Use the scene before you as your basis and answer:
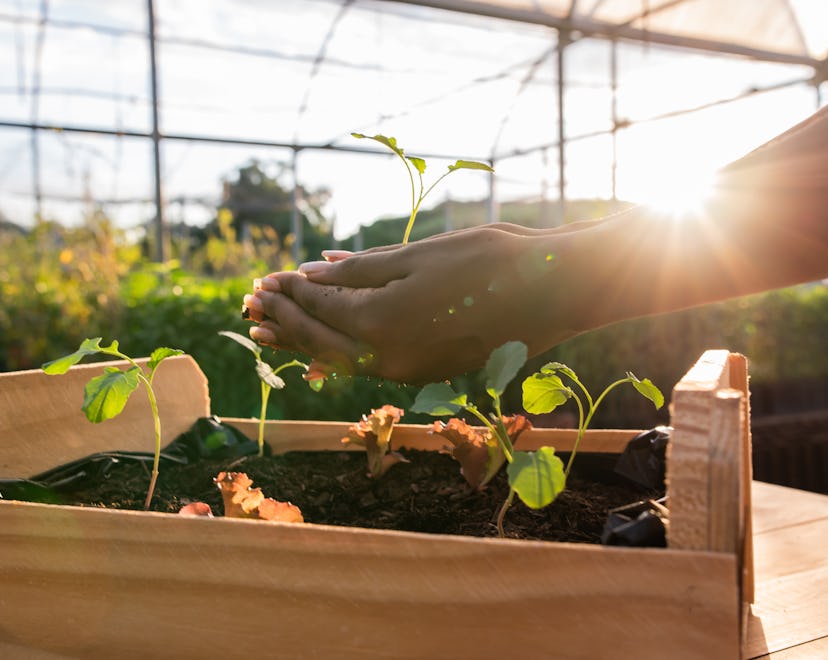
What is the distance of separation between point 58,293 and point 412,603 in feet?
10.5

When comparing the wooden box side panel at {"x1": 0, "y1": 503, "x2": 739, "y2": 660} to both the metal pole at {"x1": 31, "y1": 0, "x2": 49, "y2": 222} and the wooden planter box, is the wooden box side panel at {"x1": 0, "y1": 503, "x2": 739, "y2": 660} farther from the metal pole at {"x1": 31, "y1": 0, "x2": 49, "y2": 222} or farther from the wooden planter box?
the metal pole at {"x1": 31, "y1": 0, "x2": 49, "y2": 222}

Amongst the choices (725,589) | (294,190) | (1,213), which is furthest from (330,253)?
(1,213)

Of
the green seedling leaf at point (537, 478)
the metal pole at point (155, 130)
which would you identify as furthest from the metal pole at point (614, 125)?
the green seedling leaf at point (537, 478)

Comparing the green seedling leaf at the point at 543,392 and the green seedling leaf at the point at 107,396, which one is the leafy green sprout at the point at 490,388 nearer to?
the green seedling leaf at the point at 543,392

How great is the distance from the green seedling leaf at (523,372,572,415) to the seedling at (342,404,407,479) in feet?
0.77

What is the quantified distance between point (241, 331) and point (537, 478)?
2.49 meters

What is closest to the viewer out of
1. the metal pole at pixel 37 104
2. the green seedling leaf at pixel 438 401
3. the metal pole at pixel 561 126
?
the green seedling leaf at pixel 438 401

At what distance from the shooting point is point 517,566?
49 centimetres

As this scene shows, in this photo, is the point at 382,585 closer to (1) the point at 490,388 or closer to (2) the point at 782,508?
(1) the point at 490,388

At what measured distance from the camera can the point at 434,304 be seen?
70 centimetres

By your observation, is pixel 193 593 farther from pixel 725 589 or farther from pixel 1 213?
pixel 1 213

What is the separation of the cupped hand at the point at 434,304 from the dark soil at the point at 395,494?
18cm

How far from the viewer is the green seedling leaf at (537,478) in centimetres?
54

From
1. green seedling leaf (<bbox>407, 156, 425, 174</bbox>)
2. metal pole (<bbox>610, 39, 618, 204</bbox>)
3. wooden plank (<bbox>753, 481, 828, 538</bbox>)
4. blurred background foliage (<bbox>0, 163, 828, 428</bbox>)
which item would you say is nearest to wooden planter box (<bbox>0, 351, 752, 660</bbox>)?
green seedling leaf (<bbox>407, 156, 425, 174</bbox>)
